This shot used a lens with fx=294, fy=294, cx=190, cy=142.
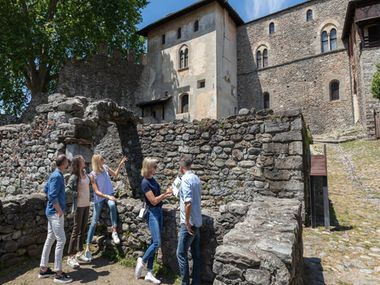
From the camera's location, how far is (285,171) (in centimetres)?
633

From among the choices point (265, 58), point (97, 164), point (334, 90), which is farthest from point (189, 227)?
point (265, 58)

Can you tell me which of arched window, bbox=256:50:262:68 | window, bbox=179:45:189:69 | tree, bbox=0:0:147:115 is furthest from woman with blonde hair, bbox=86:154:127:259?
arched window, bbox=256:50:262:68

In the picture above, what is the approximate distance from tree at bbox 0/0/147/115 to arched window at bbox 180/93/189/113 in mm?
7273

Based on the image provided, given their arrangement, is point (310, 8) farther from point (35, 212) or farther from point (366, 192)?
point (35, 212)

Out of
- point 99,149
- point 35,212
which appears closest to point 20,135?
point 99,149

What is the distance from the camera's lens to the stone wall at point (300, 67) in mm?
25766

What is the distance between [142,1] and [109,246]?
2458 cm

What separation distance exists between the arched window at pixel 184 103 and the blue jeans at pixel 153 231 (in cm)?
2109

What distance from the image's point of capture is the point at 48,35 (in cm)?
1884

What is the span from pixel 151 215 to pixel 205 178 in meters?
3.54

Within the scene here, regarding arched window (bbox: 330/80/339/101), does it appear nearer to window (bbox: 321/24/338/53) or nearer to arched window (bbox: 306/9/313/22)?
window (bbox: 321/24/338/53)

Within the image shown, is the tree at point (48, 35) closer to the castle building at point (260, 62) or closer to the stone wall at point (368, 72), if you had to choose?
the castle building at point (260, 62)

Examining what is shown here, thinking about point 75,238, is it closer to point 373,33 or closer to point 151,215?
point 151,215

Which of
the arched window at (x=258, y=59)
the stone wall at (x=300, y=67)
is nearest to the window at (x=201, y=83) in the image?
the stone wall at (x=300, y=67)
